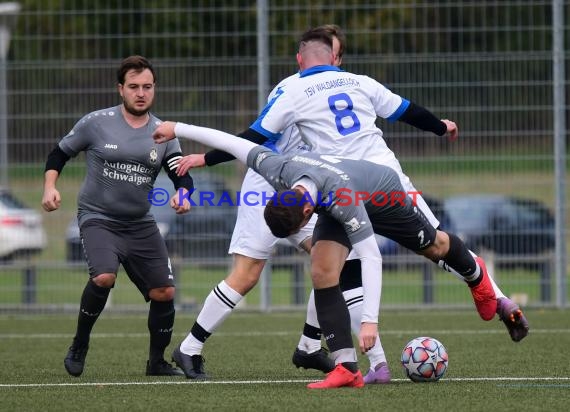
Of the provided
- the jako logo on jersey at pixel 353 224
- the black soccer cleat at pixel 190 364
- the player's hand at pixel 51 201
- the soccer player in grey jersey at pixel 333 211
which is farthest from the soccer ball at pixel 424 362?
the player's hand at pixel 51 201

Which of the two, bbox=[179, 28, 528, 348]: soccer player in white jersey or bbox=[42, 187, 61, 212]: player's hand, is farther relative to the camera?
bbox=[42, 187, 61, 212]: player's hand

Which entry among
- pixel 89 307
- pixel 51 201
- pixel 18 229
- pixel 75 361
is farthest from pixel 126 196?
pixel 18 229

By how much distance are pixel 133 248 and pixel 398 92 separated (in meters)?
6.42

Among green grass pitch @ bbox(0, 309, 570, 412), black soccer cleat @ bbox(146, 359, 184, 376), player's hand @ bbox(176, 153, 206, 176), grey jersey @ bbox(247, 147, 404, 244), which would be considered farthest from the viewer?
black soccer cleat @ bbox(146, 359, 184, 376)

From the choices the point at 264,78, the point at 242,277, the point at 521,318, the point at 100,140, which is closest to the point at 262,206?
the point at 242,277

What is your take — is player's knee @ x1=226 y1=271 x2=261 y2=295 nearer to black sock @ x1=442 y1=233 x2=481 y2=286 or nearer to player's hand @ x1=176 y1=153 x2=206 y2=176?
player's hand @ x1=176 y1=153 x2=206 y2=176

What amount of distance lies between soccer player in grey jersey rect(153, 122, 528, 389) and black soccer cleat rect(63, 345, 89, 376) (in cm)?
167

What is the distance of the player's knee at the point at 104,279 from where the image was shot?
26.3 feet

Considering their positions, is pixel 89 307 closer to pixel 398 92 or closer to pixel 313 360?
pixel 313 360

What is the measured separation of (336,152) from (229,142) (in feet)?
2.96

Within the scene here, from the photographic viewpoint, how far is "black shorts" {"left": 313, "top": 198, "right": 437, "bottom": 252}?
710 centimetres

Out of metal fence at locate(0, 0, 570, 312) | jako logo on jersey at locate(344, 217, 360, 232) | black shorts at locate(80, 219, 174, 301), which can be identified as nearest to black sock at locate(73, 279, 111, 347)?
black shorts at locate(80, 219, 174, 301)

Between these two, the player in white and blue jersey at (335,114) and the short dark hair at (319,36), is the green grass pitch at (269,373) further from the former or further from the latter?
the short dark hair at (319,36)

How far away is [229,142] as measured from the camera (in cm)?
705
